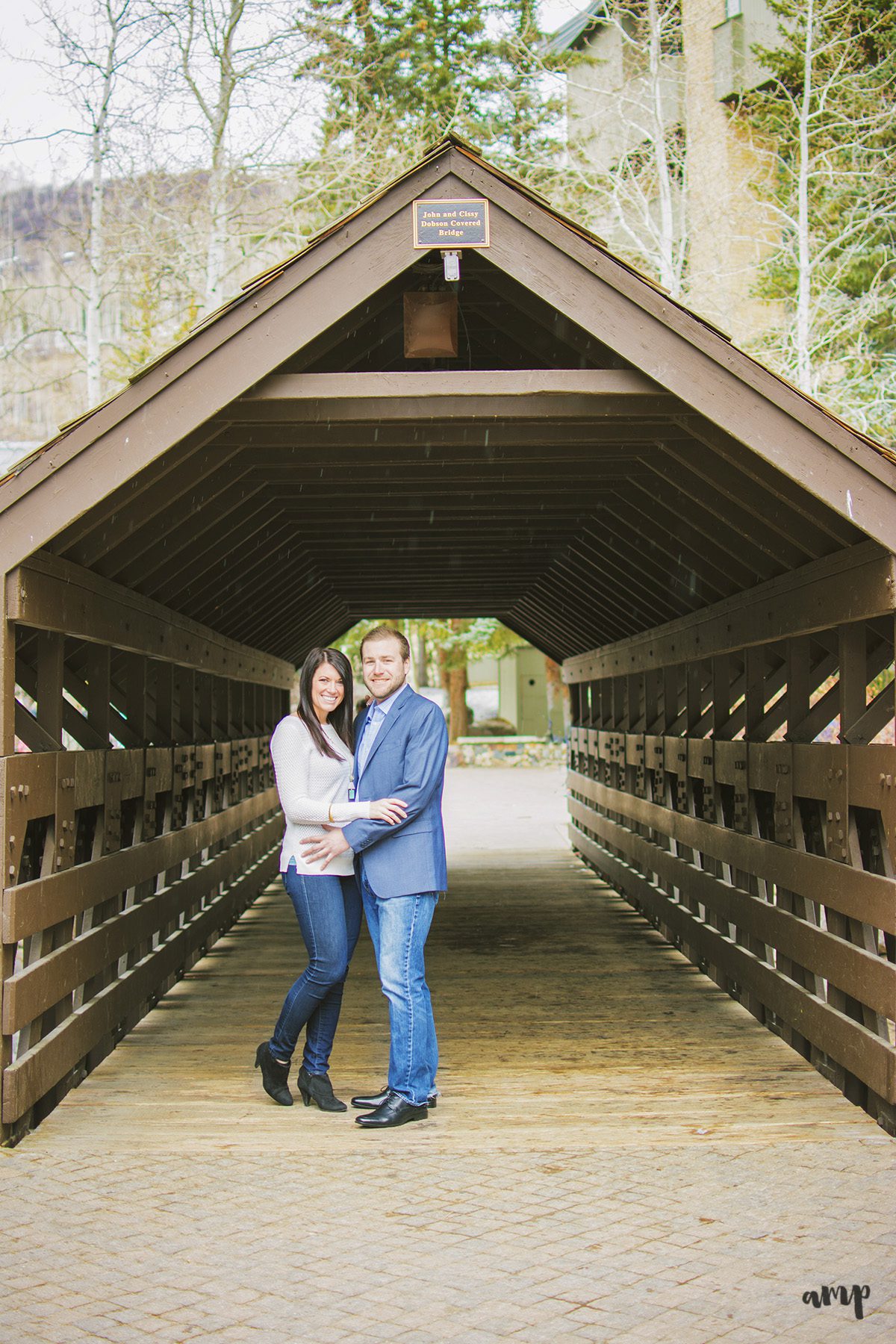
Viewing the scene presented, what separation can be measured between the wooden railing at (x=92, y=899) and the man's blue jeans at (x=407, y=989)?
128cm

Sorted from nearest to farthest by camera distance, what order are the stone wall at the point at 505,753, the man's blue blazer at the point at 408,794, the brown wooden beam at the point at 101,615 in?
the brown wooden beam at the point at 101,615 → the man's blue blazer at the point at 408,794 → the stone wall at the point at 505,753

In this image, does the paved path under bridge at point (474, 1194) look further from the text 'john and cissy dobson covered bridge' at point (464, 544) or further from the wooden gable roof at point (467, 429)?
the wooden gable roof at point (467, 429)

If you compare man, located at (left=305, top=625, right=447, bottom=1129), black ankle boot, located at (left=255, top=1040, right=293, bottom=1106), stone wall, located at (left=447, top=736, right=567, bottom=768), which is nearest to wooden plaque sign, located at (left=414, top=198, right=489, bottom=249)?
man, located at (left=305, top=625, right=447, bottom=1129)

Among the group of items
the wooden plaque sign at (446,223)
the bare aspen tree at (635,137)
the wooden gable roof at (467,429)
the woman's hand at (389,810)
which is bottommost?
the woman's hand at (389,810)

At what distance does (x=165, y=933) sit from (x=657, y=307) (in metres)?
4.74

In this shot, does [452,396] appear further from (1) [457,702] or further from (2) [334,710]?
(1) [457,702]

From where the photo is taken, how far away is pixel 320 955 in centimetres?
503

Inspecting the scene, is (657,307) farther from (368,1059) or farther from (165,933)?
(165,933)

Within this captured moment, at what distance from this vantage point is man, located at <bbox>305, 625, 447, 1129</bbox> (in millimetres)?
4977

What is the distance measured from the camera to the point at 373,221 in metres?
4.77

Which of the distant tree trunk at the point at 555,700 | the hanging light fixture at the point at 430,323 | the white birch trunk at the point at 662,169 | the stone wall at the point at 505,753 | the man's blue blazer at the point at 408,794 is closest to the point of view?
the man's blue blazer at the point at 408,794

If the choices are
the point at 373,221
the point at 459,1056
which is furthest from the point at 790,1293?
the point at 373,221

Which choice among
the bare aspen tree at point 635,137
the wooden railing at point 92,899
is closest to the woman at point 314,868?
the wooden railing at point 92,899

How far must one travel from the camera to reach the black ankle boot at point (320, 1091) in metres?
5.22
